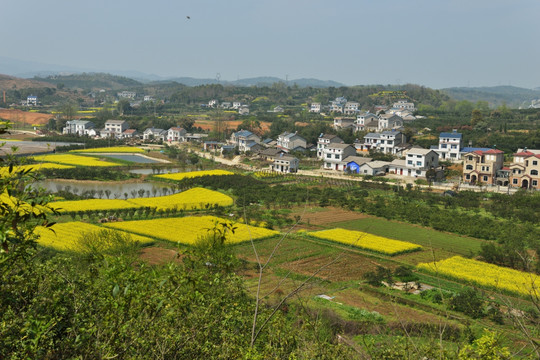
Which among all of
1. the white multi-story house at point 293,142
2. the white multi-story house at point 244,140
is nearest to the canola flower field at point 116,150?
the white multi-story house at point 244,140

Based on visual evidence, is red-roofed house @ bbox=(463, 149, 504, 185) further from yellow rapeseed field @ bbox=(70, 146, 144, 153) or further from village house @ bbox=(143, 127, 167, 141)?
village house @ bbox=(143, 127, 167, 141)

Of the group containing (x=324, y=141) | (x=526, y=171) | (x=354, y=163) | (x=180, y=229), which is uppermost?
(x=324, y=141)

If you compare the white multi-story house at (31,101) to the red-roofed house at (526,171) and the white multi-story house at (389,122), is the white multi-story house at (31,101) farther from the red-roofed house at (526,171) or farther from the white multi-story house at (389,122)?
the red-roofed house at (526,171)

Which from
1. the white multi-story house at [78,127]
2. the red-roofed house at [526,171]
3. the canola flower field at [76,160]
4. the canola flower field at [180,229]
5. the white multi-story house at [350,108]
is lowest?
the canola flower field at [180,229]

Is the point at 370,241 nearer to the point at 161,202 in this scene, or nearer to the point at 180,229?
the point at 180,229

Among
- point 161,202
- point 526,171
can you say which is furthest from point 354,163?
point 161,202
